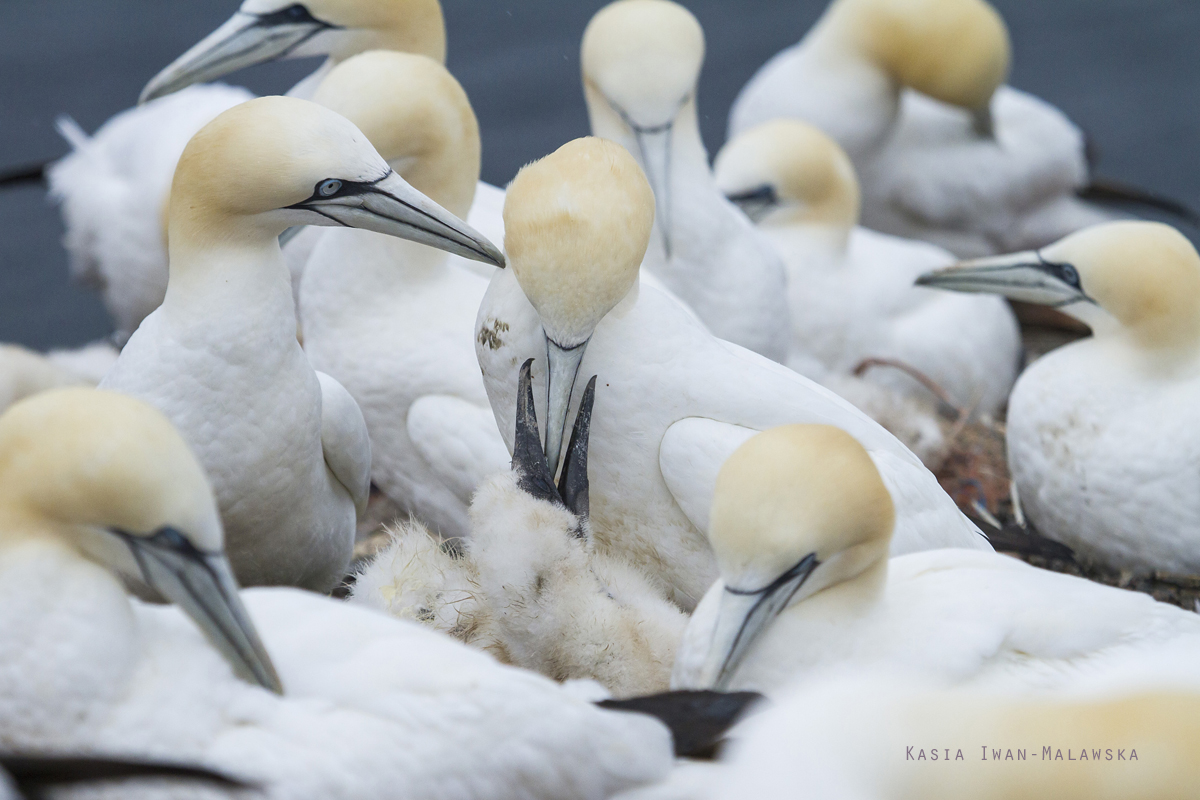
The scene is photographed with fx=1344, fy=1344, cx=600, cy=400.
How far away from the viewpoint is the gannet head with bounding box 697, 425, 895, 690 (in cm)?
238

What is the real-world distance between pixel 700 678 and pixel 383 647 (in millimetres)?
588

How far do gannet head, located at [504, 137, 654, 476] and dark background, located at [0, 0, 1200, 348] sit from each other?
557 centimetres

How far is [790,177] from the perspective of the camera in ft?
18.3

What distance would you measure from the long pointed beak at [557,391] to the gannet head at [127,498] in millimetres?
832

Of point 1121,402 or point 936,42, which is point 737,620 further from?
point 936,42

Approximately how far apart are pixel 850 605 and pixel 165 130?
4415mm

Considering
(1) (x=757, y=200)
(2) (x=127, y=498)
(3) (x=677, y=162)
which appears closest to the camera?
(2) (x=127, y=498)

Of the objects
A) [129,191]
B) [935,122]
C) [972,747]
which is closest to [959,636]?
[972,747]

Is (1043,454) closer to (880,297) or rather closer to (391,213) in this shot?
(880,297)

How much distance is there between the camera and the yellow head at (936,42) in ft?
21.7

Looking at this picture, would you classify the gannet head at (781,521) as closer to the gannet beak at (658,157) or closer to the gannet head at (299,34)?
the gannet beak at (658,157)

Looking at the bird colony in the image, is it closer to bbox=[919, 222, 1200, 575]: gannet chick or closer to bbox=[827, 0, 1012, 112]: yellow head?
bbox=[919, 222, 1200, 575]: gannet chick

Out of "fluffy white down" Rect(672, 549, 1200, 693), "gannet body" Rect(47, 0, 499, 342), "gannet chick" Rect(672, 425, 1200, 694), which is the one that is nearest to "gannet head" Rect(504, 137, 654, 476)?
"gannet chick" Rect(672, 425, 1200, 694)

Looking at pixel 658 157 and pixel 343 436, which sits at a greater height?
pixel 658 157
